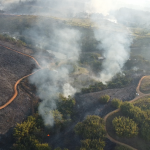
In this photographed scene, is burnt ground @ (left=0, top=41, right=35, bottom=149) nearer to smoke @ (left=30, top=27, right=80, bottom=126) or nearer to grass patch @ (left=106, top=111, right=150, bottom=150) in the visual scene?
smoke @ (left=30, top=27, right=80, bottom=126)

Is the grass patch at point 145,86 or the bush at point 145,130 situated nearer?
the bush at point 145,130

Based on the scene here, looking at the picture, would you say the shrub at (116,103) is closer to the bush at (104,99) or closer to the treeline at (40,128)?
the bush at (104,99)

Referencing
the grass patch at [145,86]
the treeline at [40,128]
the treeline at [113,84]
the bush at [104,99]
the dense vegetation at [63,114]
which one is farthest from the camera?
the grass patch at [145,86]

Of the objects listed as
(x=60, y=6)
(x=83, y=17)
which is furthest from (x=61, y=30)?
(x=60, y=6)

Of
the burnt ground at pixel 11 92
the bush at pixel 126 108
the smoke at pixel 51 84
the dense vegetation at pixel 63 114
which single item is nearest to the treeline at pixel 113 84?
the smoke at pixel 51 84

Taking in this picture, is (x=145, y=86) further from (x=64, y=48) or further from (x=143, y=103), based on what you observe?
(x=64, y=48)
